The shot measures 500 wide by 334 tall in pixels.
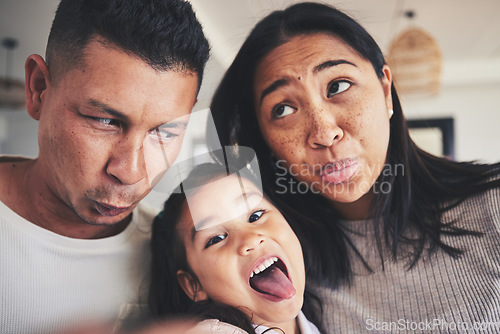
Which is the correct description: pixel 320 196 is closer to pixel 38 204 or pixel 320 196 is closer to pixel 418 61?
pixel 38 204

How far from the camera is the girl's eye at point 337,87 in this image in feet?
1.19

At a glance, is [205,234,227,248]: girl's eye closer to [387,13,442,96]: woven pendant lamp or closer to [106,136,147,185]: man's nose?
[106,136,147,185]: man's nose

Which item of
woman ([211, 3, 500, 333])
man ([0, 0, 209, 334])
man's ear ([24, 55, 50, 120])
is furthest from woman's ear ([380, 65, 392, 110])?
man's ear ([24, 55, 50, 120])

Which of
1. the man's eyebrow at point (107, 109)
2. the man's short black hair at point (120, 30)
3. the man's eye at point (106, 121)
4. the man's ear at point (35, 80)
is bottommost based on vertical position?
the man's eye at point (106, 121)

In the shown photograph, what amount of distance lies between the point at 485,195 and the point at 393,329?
22cm

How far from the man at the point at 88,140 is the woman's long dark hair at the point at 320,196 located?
75mm

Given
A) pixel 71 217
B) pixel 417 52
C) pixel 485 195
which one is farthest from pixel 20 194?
pixel 417 52

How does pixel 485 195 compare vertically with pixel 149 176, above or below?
below

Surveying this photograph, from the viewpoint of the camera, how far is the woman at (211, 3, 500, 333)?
37cm

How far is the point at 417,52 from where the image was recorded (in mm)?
1479

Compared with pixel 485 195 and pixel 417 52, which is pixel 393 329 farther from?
pixel 417 52

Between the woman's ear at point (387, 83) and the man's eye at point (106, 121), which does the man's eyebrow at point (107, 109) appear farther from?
the woman's ear at point (387, 83)

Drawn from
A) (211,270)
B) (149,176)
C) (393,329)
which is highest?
(149,176)

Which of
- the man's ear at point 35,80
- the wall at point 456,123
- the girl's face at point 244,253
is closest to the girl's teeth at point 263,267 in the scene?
the girl's face at point 244,253
